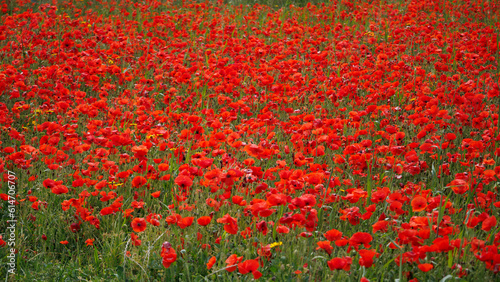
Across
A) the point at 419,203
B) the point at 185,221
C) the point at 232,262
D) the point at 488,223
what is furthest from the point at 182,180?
the point at 488,223

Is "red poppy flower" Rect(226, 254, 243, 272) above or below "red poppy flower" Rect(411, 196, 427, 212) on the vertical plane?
below

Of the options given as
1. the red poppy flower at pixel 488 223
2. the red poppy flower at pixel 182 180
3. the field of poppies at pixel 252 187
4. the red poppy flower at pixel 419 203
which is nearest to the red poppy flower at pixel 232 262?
the field of poppies at pixel 252 187

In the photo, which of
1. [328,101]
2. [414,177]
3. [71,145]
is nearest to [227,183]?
[71,145]

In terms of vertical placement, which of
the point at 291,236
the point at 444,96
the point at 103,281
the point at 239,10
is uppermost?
the point at 239,10

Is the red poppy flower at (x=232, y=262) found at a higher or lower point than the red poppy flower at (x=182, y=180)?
lower

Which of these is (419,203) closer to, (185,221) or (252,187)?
(252,187)

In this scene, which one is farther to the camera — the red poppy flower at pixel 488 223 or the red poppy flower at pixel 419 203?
the red poppy flower at pixel 419 203

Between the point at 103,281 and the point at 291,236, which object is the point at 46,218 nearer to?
the point at 103,281

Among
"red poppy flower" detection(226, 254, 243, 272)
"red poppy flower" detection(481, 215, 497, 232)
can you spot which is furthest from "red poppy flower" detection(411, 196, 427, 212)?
"red poppy flower" detection(226, 254, 243, 272)

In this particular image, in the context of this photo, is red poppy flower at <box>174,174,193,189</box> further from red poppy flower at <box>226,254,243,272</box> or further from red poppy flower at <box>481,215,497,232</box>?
red poppy flower at <box>481,215,497,232</box>

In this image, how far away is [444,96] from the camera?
378 centimetres

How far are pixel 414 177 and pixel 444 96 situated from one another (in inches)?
43.8

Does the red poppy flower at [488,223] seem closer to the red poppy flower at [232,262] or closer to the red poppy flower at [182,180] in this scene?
the red poppy flower at [232,262]

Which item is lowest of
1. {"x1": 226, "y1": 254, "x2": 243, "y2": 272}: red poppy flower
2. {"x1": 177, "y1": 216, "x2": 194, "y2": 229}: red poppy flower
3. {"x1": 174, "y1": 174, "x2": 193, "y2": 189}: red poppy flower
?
{"x1": 226, "y1": 254, "x2": 243, "y2": 272}: red poppy flower
